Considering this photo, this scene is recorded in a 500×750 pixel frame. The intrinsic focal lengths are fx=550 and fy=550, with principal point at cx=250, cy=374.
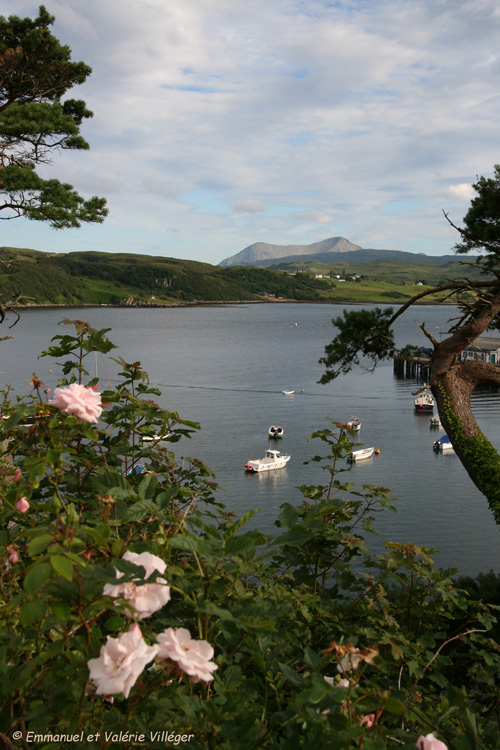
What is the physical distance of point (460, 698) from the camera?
158 cm

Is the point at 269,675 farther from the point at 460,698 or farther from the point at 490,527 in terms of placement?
the point at 490,527

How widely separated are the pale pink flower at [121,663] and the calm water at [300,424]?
5.25ft

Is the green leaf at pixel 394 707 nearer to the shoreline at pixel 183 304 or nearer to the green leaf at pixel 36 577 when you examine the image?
the green leaf at pixel 36 577

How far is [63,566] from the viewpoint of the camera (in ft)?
3.42

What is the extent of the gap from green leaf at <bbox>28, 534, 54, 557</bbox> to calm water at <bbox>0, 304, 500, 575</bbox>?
1541 millimetres

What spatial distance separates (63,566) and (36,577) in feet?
0.21

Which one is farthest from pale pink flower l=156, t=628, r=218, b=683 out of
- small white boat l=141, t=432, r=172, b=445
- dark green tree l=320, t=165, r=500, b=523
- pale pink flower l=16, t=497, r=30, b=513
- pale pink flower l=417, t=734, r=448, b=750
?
dark green tree l=320, t=165, r=500, b=523

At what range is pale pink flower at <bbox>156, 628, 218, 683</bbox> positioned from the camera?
1.09 m

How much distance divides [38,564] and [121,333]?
102 m

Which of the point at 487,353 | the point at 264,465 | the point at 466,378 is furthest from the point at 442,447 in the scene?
the point at 466,378

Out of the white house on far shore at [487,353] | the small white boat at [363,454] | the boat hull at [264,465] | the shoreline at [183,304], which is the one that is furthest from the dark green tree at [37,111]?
the shoreline at [183,304]

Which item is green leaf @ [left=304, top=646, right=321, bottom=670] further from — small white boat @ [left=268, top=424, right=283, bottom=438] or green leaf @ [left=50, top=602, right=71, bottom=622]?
small white boat @ [left=268, top=424, right=283, bottom=438]

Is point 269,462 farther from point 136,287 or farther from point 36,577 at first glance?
point 136,287

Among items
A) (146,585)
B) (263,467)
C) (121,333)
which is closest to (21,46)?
(146,585)
